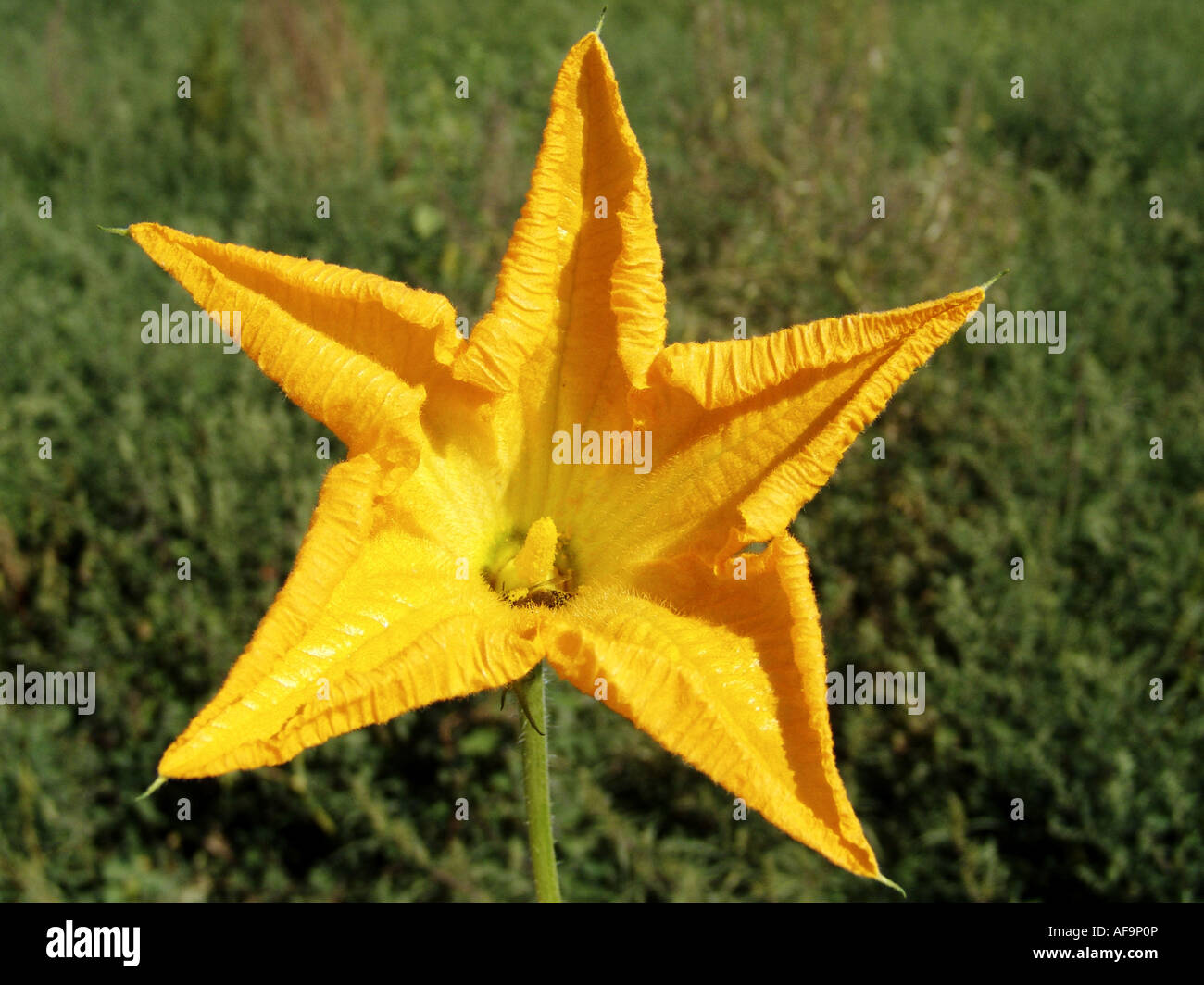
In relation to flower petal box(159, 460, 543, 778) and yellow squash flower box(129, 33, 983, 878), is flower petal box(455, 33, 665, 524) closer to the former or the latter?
yellow squash flower box(129, 33, 983, 878)

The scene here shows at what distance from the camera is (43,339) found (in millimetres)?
5020

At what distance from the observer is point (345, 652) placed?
1.81 metres

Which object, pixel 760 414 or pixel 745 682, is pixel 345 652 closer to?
pixel 745 682

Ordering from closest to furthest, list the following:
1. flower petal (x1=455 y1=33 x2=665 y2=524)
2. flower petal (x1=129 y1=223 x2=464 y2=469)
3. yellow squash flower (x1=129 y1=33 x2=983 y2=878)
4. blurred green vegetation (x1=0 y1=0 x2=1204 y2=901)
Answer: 1. yellow squash flower (x1=129 y1=33 x2=983 y2=878)
2. flower petal (x1=129 y1=223 x2=464 y2=469)
3. flower petal (x1=455 y1=33 x2=665 y2=524)
4. blurred green vegetation (x1=0 y1=0 x2=1204 y2=901)

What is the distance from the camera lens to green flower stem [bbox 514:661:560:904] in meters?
2.13

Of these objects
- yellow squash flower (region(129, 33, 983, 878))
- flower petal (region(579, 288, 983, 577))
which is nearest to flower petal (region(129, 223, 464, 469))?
yellow squash flower (region(129, 33, 983, 878))

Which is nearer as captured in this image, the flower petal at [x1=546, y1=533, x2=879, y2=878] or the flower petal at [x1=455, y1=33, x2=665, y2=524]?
the flower petal at [x1=546, y1=533, x2=879, y2=878]

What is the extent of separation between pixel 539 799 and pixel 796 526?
2293mm

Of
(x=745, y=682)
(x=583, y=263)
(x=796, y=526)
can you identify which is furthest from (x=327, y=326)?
(x=796, y=526)

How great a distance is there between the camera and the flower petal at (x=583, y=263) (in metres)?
2.05

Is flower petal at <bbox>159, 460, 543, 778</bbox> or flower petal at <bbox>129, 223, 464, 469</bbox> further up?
flower petal at <bbox>129, 223, 464, 469</bbox>

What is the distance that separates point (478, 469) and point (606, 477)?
28 cm

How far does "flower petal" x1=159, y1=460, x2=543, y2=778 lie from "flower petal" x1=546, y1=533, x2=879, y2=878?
0.17 m

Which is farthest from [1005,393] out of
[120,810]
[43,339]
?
[43,339]
